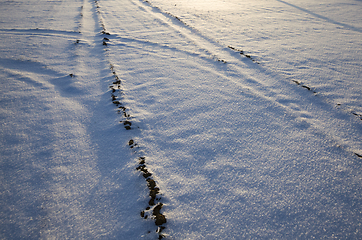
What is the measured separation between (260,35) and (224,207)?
3.75m

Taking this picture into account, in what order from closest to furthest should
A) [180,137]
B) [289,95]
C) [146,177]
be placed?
[146,177] < [180,137] < [289,95]

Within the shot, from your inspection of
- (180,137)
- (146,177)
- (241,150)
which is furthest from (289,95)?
A: (146,177)

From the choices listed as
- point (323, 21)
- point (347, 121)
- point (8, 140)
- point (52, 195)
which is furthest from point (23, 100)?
point (323, 21)

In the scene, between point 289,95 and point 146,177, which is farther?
point 289,95

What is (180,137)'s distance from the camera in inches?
68.6

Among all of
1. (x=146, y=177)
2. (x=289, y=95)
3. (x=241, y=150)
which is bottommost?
(x=146, y=177)

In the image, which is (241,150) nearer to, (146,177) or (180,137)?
(180,137)

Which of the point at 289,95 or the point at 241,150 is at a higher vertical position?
the point at 289,95

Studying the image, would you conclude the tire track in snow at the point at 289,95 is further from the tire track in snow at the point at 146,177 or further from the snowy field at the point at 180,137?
the tire track in snow at the point at 146,177

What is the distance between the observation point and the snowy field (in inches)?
47.6

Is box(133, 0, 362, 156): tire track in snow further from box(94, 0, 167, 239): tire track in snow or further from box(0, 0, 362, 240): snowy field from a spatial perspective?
box(94, 0, 167, 239): tire track in snow

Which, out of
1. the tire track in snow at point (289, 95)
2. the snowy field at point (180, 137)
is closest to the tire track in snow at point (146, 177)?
the snowy field at point (180, 137)

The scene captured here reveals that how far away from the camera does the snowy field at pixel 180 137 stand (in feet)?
3.96

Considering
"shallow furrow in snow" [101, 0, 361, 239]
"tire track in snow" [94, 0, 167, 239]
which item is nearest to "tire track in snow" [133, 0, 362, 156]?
"shallow furrow in snow" [101, 0, 361, 239]
